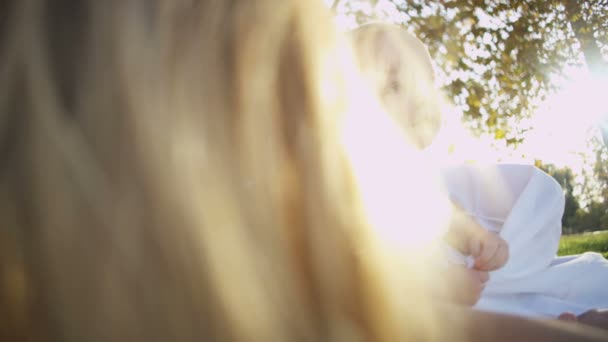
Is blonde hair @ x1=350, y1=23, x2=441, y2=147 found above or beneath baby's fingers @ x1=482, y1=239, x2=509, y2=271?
above

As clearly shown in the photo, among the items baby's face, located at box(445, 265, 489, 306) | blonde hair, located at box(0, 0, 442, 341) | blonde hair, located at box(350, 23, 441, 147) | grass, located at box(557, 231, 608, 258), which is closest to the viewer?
blonde hair, located at box(0, 0, 442, 341)

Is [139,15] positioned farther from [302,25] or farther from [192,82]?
[302,25]

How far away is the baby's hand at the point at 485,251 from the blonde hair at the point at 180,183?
1251 millimetres

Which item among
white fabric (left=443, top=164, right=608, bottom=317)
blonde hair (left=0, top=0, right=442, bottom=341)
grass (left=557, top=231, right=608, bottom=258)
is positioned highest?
blonde hair (left=0, top=0, right=442, bottom=341)

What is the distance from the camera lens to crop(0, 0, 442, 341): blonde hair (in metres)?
0.50

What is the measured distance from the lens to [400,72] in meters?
2.36

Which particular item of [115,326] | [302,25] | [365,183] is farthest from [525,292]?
[115,326]

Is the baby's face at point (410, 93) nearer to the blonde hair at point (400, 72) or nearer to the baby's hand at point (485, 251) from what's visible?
the blonde hair at point (400, 72)

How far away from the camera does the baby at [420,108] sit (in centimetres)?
180

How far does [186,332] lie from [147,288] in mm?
65

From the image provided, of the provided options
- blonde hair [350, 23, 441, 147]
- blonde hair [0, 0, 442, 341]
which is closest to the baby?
blonde hair [350, 23, 441, 147]

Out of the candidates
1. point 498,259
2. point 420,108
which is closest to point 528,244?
point 498,259

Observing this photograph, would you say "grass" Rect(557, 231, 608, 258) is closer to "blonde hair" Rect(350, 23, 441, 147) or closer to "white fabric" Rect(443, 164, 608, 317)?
"white fabric" Rect(443, 164, 608, 317)

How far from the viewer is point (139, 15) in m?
0.58
